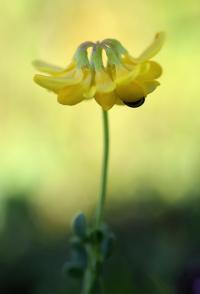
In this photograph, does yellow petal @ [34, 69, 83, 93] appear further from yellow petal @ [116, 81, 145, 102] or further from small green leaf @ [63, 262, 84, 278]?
small green leaf @ [63, 262, 84, 278]

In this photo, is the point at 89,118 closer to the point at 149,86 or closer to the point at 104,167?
the point at 104,167

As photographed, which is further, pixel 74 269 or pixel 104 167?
pixel 74 269

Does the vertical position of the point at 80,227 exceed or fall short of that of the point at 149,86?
it falls short

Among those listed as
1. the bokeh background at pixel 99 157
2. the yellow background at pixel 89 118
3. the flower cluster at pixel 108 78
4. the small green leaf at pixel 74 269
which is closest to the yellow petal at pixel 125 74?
the flower cluster at pixel 108 78

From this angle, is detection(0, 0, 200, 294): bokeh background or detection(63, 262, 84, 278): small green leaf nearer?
detection(63, 262, 84, 278): small green leaf

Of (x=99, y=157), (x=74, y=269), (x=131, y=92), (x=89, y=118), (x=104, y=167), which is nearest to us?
(x=131, y=92)

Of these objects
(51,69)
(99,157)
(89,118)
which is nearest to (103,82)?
(51,69)

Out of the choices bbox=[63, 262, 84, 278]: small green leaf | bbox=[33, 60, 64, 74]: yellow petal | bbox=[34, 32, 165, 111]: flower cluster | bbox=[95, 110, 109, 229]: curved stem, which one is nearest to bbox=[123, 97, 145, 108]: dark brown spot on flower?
bbox=[34, 32, 165, 111]: flower cluster

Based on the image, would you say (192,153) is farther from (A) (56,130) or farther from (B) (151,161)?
(A) (56,130)
